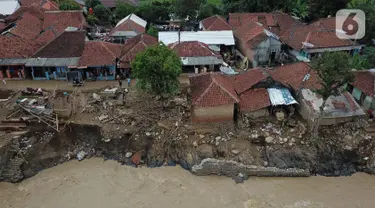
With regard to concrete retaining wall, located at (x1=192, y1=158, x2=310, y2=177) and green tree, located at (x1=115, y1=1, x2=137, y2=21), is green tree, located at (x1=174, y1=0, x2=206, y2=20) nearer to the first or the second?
green tree, located at (x1=115, y1=1, x2=137, y2=21)

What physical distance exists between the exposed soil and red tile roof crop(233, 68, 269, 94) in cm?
269

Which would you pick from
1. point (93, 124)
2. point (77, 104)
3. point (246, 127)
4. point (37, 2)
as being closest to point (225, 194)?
point (246, 127)

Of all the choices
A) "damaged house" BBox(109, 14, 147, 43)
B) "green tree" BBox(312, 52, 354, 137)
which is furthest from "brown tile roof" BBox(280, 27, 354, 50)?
"damaged house" BBox(109, 14, 147, 43)

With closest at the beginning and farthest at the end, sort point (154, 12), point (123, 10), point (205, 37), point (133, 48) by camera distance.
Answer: point (133, 48), point (205, 37), point (154, 12), point (123, 10)

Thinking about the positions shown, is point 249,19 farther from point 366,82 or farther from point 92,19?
point 92,19

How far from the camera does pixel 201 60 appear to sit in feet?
89.8

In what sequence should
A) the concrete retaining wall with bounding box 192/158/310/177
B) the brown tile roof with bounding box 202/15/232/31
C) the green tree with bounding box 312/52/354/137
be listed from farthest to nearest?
the brown tile roof with bounding box 202/15/232/31, the green tree with bounding box 312/52/354/137, the concrete retaining wall with bounding box 192/158/310/177

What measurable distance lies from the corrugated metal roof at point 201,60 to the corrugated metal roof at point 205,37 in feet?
11.4

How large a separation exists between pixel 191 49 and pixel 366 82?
48.7 ft

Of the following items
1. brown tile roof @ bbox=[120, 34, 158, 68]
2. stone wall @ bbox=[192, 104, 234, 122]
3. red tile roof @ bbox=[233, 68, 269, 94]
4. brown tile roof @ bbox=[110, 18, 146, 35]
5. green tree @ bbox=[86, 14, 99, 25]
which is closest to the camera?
stone wall @ bbox=[192, 104, 234, 122]

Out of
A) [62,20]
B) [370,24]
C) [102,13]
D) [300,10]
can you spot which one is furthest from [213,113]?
[102,13]

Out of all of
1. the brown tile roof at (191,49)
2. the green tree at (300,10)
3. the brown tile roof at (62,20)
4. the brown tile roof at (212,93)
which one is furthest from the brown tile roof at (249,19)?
the brown tile roof at (62,20)

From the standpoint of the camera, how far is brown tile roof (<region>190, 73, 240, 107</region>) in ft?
67.5

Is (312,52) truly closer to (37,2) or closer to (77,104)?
(77,104)
